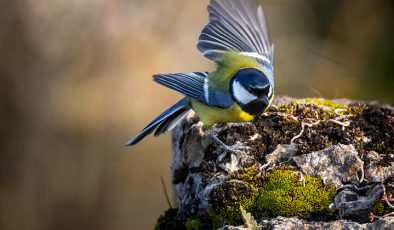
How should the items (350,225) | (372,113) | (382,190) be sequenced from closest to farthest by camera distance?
1. (350,225)
2. (382,190)
3. (372,113)

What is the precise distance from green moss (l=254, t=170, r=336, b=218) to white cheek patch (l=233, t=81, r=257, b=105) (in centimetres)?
61

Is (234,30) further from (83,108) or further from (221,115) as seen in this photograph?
(83,108)

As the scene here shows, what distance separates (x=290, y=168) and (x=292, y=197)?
176mm

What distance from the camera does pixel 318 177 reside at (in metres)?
2.83

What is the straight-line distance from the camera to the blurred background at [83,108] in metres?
6.20

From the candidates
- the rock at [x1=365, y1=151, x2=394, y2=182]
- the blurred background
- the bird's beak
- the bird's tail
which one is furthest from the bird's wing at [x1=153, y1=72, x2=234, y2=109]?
the blurred background

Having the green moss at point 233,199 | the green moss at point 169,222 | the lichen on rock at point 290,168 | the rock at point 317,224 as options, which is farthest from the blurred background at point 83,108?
the rock at point 317,224

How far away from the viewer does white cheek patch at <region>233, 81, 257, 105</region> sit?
132 inches

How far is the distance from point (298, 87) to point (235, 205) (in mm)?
4928

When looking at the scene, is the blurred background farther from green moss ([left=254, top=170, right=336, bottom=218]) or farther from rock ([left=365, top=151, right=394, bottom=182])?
green moss ([left=254, top=170, right=336, bottom=218])

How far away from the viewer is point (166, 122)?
3619 mm

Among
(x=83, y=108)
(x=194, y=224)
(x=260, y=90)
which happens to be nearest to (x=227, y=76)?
(x=260, y=90)

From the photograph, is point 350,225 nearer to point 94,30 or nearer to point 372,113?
point 372,113

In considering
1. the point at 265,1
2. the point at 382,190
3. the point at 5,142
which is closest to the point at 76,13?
the point at 5,142
